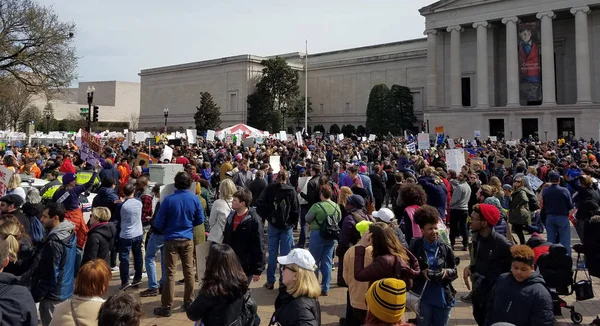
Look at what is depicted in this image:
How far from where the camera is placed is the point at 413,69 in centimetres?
6219

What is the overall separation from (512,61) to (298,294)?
49233 mm

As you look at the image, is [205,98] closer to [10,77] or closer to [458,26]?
[458,26]

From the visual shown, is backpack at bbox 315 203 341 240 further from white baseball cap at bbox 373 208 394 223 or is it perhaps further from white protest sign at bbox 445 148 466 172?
white protest sign at bbox 445 148 466 172

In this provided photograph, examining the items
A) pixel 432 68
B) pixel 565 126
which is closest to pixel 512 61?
pixel 565 126

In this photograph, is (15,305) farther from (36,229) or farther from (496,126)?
(496,126)

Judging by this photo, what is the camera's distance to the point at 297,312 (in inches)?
139

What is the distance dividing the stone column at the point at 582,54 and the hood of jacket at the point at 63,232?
4848 centimetres

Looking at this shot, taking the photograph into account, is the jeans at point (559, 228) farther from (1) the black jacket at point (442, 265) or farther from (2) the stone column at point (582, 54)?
(2) the stone column at point (582, 54)

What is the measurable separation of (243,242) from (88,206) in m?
5.46

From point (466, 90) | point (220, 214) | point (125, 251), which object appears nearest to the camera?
point (220, 214)

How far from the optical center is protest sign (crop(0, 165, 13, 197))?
29.8ft

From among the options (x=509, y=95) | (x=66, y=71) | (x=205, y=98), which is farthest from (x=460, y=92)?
(x=66, y=71)

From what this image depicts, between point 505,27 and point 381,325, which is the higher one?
point 505,27

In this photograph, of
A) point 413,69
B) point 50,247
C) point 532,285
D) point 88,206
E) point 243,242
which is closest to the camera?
point 532,285
